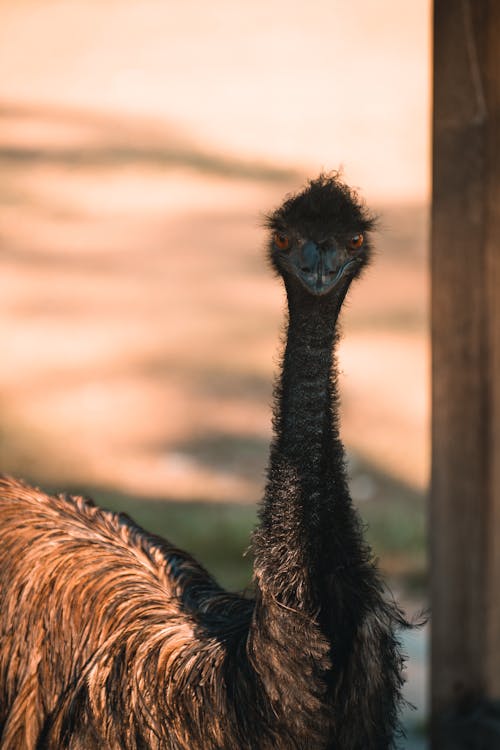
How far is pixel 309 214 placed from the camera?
308 cm

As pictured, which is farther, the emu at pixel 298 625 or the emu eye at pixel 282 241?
the emu eye at pixel 282 241

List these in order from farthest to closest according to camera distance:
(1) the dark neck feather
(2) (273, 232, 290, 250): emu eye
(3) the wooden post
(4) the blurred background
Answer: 1. (4) the blurred background
2. (3) the wooden post
3. (2) (273, 232, 290, 250): emu eye
4. (1) the dark neck feather

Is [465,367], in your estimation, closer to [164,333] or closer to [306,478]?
[306,478]

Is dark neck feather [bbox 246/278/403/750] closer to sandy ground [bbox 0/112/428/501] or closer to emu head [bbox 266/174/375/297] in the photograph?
emu head [bbox 266/174/375/297]

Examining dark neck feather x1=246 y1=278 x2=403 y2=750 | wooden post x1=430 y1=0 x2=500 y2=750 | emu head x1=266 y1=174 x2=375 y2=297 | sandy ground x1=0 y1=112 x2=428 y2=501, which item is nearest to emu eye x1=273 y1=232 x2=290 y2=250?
emu head x1=266 y1=174 x2=375 y2=297

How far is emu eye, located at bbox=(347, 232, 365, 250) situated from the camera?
313 centimetres

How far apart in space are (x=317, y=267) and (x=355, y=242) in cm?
17

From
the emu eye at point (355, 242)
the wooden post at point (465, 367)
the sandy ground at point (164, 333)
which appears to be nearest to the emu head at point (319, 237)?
the emu eye at point (355, 242)

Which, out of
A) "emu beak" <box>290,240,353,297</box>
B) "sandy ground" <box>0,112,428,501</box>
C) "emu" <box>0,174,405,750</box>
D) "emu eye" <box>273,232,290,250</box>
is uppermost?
"sandy ground" <box>0,112,428,501</box>

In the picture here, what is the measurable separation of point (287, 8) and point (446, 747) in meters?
8.35

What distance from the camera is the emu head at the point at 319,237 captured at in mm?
3047

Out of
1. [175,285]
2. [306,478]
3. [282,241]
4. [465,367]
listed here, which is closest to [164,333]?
[175,285]

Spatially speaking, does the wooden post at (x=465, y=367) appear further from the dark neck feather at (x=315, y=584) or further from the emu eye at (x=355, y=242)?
the dark neck feather at (x=315, y=584)

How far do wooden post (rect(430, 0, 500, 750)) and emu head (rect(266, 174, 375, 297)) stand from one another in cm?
83
